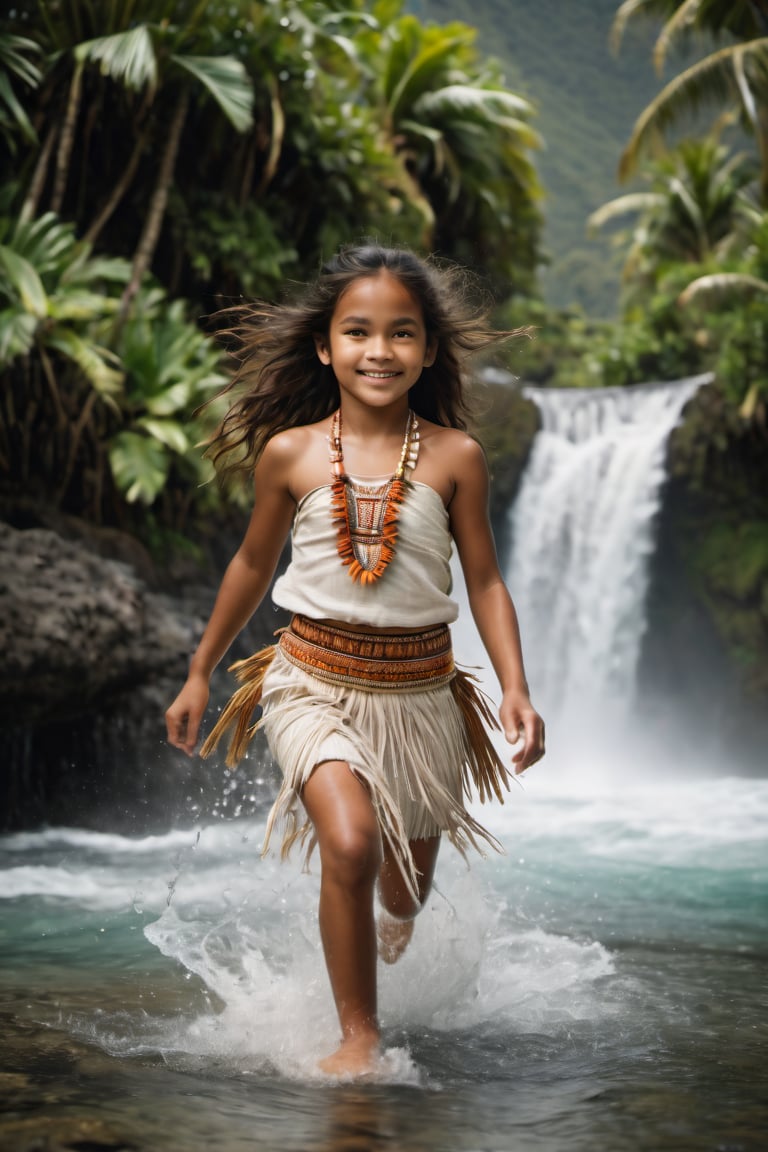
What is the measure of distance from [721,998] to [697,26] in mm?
19126

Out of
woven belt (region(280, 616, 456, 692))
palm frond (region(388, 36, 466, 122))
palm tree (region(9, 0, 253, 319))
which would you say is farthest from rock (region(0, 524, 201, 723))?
palm frond (region(388, 36, 466, 122))

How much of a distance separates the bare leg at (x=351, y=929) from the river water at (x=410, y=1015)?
84mm

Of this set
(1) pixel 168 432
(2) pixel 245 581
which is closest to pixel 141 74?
(1) pixel 168 432

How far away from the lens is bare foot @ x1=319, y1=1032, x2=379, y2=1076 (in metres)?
2.80

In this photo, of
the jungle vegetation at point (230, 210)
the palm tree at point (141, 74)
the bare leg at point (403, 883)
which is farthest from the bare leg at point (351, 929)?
the palm tree at point (141, 74)

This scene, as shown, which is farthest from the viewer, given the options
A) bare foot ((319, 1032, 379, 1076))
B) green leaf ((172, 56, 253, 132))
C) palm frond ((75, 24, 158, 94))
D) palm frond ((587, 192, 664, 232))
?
palm frond ((587, 192, 664, 232))

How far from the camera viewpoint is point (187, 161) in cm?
1245

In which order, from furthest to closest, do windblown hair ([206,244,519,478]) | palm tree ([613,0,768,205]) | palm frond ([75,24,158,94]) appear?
palm tree ([613,0,768,205])
palm frond ([75,24,158,94])
windblown hair ([206,244,519,478])

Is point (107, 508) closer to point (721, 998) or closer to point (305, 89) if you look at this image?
point (305, 89)

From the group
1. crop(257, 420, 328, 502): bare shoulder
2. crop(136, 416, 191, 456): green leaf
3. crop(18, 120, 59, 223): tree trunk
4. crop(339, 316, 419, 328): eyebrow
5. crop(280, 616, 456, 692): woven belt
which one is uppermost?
crop(18, 120, 59, 223): tree trunk

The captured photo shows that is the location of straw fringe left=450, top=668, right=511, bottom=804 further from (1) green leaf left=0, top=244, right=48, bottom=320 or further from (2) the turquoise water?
(1) green leaf left=0, top=244, right=48, bottom=320

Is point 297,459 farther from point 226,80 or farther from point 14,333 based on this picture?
point 226,80

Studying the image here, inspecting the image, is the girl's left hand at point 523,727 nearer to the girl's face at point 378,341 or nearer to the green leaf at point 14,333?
the girl's face at point 378,341

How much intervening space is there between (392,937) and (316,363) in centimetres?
161
